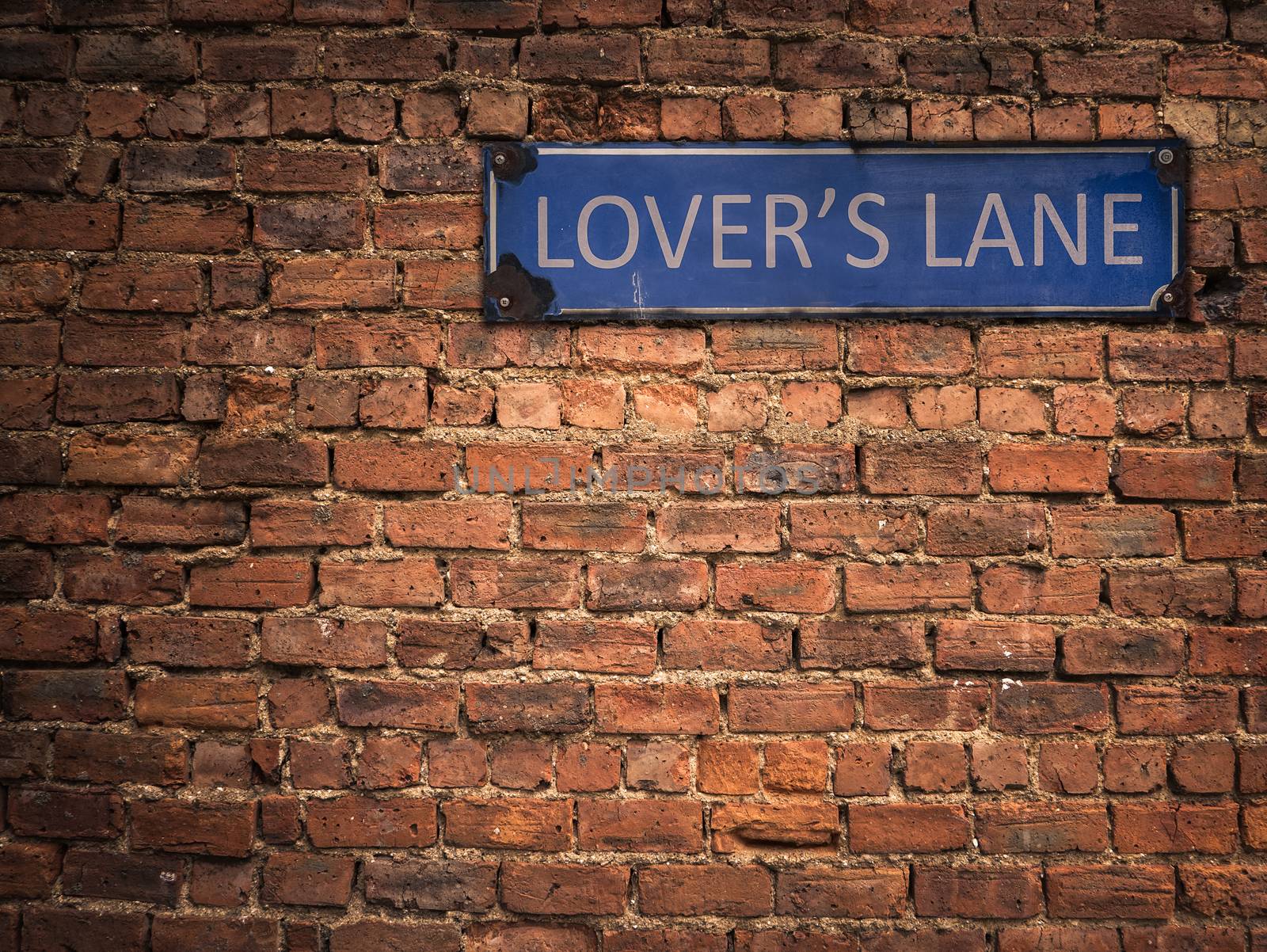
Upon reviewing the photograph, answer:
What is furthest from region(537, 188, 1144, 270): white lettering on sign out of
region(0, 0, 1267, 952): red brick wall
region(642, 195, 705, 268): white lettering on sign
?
region(0, 0, 1267, 952): red brick wall

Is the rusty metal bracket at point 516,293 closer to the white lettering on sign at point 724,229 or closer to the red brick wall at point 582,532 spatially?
the red brick wall at point 582,532

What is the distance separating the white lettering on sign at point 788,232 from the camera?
149cm

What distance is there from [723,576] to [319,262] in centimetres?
90

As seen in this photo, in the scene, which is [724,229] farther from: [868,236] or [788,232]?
[868,236]

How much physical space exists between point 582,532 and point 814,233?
0.65m

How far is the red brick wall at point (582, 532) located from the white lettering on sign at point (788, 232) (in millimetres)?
122

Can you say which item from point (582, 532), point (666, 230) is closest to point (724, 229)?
point (666, 230)

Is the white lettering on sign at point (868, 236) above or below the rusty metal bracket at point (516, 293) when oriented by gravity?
above

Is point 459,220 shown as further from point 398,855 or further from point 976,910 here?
point 976,910

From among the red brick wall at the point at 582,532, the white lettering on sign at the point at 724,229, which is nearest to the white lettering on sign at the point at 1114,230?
the red brick wall at the point at 582,532

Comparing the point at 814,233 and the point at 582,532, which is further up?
the point at 814,233

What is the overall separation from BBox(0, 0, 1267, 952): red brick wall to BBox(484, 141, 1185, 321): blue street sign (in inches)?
2.0

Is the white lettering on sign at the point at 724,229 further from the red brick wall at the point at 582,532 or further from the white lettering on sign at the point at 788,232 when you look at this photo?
the red brick wall at the point at 582,532

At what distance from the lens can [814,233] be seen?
4.89 ft
